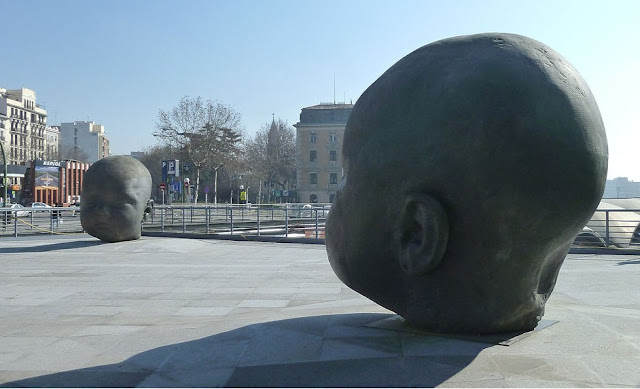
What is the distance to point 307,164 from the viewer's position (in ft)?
260

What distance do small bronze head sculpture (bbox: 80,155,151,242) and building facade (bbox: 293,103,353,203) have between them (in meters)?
59.5

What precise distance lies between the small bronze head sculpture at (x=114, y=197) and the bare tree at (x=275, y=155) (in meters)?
47.8

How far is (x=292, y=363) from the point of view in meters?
4.80

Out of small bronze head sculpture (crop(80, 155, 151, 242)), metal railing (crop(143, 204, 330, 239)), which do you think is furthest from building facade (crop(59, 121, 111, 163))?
small bronze head sculpture (crop(80, 155, 151, 242))

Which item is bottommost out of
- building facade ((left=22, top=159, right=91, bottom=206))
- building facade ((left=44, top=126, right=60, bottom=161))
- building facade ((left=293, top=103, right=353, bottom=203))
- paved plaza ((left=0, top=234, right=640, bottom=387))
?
paved plaza ((left=0, top=234, right=640, bottom=387))

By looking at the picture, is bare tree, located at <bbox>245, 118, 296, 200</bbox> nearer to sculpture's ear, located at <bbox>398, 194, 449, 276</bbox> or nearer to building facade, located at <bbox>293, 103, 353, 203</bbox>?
building facade, located at <bbox>293, 103, 353, 203</bbox>

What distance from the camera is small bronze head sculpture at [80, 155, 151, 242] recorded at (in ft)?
57.1

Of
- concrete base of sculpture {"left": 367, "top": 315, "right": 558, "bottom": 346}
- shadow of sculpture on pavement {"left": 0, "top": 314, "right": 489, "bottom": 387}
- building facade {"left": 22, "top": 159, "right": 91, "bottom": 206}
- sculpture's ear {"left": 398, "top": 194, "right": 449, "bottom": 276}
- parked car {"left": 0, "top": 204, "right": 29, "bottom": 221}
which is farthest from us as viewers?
building facade {"left": 22, "top": 159, "right": 91, "bottom": 206}

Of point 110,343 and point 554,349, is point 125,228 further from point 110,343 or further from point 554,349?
point 554,349

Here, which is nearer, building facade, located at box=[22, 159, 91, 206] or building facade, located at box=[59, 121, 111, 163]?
building facade, located at box=[22, 159, 91, 206]

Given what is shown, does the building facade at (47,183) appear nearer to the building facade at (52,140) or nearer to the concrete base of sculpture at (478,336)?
the concrete base of sculpture at (478,336)

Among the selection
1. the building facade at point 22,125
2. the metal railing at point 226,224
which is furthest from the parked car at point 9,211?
the building facade at point 22,125

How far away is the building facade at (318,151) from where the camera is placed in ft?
255

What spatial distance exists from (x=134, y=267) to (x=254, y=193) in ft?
219
